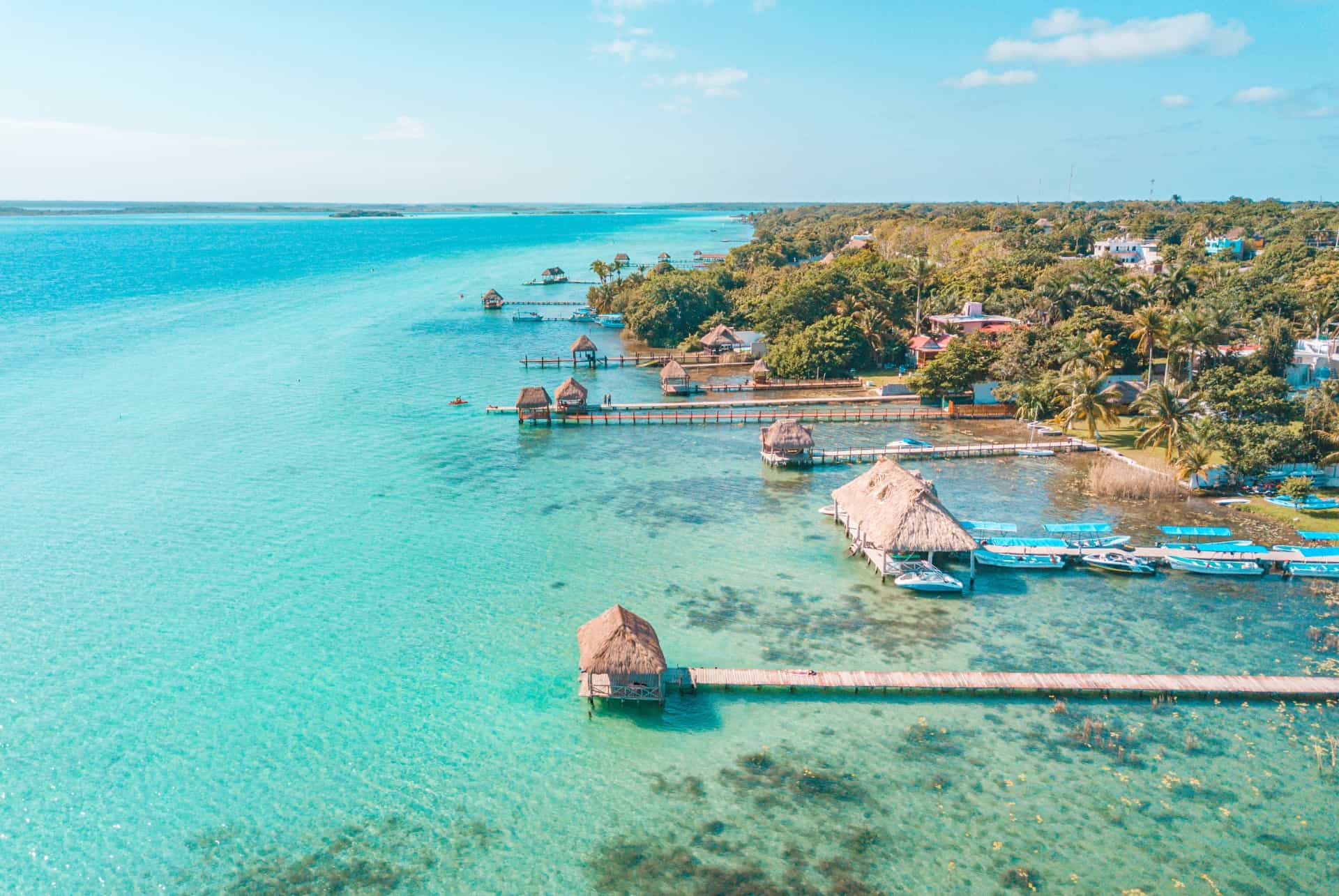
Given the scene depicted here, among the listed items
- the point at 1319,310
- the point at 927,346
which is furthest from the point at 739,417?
the point at 1319,310

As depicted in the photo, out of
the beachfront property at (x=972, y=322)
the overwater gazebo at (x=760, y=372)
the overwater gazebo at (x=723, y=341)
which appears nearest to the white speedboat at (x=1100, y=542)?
the beachfront property at (x=972, y=322)

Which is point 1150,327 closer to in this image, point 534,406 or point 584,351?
point 534,406

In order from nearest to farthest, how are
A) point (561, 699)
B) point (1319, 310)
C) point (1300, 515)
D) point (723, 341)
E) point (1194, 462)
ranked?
point (561, 699) → point (1300, 515) → point (1194, 462) → point (1319, 310) → point (723, 341)

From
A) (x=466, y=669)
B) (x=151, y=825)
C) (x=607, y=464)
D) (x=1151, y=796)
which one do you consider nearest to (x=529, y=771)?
(x=466, y=669)

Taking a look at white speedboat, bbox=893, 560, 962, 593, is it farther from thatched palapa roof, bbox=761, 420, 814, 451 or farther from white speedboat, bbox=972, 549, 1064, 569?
thatched palapa roof, bbox=761, 420, 814, 451

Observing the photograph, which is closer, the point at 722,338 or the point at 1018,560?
the point at 1018,560

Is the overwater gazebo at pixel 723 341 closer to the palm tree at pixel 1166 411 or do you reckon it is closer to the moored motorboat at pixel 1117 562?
the palm tree at pixel 1166 411

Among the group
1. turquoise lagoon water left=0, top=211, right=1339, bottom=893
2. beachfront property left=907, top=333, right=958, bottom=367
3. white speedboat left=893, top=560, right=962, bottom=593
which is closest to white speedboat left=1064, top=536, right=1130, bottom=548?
turquoise lagoon water left=0, top=211, right=1339, bottom=893
